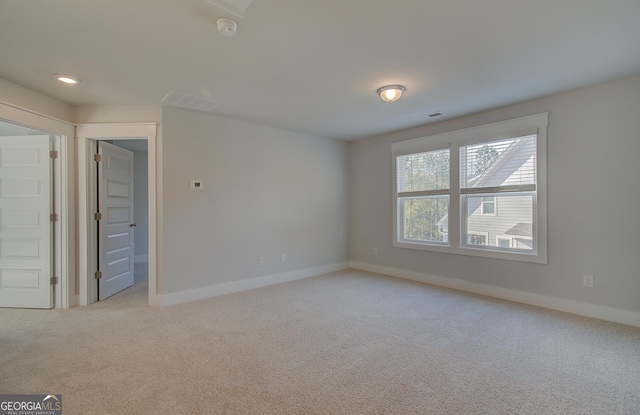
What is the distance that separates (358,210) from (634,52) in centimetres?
409

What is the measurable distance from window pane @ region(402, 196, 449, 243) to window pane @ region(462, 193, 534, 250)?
36 centimetres

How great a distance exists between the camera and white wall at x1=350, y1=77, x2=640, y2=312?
300cm

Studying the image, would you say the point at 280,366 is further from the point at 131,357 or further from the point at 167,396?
the point at 131,357

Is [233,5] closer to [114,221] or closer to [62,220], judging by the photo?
[62,220]

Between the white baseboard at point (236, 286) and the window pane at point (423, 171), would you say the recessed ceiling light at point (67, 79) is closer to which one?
the white baseboard at point (236, 286)

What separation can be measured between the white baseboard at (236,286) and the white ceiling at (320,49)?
2503 mm

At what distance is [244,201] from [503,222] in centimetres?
371

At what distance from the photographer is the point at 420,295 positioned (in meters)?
4.00

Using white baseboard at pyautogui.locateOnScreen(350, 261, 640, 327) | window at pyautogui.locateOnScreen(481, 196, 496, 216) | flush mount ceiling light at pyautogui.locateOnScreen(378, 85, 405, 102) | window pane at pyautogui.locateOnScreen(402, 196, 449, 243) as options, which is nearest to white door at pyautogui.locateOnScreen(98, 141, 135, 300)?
flush mount ceiling light at pyautogui.locateOnScreen(378, 85, 405, 102)

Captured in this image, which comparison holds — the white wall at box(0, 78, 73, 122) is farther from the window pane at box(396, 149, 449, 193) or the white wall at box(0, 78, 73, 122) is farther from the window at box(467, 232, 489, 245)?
the window at box(467, 232, 489, 245)

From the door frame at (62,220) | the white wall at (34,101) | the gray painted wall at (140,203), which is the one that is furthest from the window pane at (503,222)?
the gray painted wall at (140,203)

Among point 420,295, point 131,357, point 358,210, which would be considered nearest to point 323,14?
point 131,357

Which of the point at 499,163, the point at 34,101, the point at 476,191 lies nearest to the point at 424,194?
the point at 476,191

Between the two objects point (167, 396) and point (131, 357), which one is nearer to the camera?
point (167, 396)
